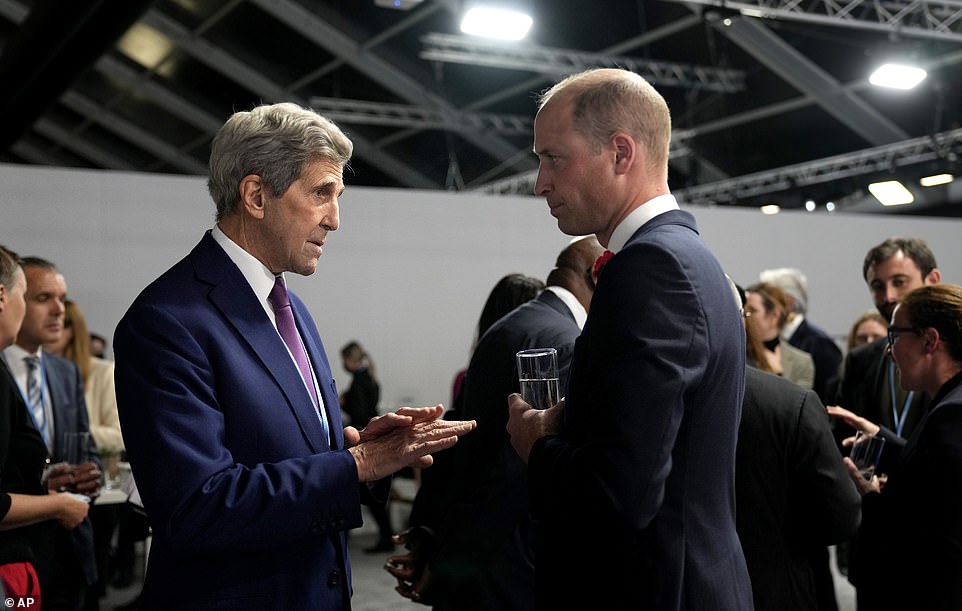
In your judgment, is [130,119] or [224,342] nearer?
[224,342]

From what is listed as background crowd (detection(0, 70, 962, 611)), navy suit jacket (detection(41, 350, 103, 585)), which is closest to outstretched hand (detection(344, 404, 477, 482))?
background crowd (detection(0, 70, 962, 611))

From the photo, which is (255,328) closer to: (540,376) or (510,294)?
(540,376)

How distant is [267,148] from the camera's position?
59.9 inches

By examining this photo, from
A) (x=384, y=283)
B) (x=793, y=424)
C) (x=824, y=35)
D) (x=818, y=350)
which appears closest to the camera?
(x=793, y=424)

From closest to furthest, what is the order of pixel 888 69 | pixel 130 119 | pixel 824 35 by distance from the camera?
pixel 888 69, pixel 824 35, pixel 130 119

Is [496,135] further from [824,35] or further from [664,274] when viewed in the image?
[664,274]

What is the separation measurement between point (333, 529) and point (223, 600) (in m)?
0.21

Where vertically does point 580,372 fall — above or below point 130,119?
below

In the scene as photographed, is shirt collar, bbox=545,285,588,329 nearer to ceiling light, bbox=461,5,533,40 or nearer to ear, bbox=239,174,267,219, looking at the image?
ear, bbox=239,174,267,219

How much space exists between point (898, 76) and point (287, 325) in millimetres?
7555

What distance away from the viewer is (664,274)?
125 centimetres

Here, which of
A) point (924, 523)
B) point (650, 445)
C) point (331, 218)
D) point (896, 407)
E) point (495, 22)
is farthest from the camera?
point (495, 22)

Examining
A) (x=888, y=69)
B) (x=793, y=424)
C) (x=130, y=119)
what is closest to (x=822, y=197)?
(x=888, y=69)

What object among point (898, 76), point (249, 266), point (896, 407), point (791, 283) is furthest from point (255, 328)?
point (898, 76)
